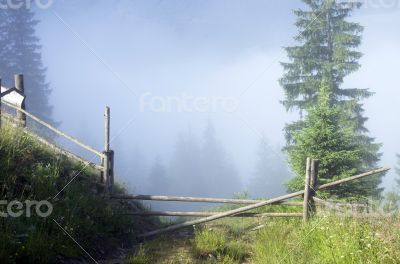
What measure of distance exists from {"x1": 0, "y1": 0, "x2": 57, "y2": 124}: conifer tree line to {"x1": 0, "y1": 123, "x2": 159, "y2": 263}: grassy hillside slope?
116 ft

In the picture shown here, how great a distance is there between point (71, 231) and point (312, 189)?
5247 millimetres

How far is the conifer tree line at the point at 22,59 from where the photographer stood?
42.3 meters

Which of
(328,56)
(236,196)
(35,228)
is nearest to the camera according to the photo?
(35,228)

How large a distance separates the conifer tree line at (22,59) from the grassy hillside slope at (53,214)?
35475 mm

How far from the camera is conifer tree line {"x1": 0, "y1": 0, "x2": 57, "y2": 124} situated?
42344 mm

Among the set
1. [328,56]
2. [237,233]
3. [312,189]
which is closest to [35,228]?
[237,233]

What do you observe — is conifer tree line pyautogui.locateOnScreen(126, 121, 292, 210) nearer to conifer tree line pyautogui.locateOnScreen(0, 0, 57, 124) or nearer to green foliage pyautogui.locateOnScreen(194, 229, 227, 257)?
conifer tree line pyautogui.locateOnScreen(0, 0, 57, 124)

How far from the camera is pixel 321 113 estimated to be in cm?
1334

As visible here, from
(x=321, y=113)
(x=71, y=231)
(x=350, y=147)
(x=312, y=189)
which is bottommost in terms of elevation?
(x=71, y=231)

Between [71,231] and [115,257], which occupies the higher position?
[71,231]

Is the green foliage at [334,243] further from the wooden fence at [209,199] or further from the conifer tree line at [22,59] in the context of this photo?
the conifer tree line at [22,59]

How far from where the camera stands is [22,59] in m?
43.5

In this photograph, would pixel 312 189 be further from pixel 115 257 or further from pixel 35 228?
pixel 35 228

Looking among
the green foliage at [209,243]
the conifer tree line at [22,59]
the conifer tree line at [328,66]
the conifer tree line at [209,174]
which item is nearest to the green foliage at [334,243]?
the green foliage at [209,243]
